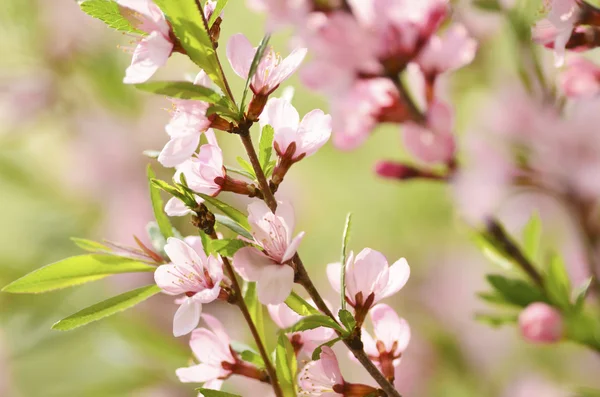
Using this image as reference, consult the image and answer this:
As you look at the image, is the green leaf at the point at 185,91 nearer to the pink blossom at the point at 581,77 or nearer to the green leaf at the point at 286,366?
the green leaf at the point at 286,366

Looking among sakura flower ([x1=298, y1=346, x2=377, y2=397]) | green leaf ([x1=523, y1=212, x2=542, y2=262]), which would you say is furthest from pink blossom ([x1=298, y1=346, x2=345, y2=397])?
green leaf ([x1=523, y1=212, x2=542, y2=262])

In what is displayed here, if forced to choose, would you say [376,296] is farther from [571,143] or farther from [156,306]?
[156,306]

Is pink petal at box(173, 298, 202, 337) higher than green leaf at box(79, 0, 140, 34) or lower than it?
lower

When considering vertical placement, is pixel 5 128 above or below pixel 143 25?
below

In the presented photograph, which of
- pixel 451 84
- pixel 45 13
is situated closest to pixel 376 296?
pixel 451 84

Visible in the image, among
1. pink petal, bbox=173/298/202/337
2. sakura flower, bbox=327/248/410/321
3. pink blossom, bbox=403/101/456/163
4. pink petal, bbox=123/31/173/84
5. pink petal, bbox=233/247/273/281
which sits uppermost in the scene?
pink petal, bbox=123/31/173/84

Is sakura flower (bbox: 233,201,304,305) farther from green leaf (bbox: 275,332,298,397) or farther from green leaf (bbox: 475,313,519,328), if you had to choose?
green leaf (bbox: 475,313,519,328)
